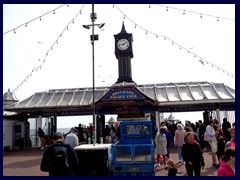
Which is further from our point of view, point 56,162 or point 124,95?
point 124,95

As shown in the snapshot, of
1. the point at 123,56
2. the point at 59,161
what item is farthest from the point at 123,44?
the point at 59,161

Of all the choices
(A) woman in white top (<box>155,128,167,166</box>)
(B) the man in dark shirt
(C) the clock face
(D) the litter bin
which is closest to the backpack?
(B) the man in dark shirt

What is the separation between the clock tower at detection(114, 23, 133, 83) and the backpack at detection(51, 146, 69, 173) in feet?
75.4

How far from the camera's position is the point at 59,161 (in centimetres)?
507

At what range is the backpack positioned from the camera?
5066 millimetres

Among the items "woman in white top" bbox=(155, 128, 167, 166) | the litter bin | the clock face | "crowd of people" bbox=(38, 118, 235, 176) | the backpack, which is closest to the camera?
"crowd of people" bbox=(38, 118, 235, 176)

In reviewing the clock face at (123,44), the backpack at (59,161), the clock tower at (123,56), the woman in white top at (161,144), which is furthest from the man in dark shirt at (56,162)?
the clock face at (123,44)

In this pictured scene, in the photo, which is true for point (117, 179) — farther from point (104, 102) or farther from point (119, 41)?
point (119, 41)

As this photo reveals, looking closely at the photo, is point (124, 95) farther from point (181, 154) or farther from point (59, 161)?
point (59, 161)

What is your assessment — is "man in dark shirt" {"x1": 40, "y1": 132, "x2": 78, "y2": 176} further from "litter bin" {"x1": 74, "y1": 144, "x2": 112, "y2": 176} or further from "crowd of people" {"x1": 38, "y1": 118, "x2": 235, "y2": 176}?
"litter bin" {"x1": 74, "y1": 144, "x2": 112, "y2": 176}

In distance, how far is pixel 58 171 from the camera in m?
5.10

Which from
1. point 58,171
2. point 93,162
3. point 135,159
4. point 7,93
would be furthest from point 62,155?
point 7,93

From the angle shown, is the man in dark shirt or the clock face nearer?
the man in dark shirt

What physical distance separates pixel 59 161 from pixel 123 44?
24.4 m
